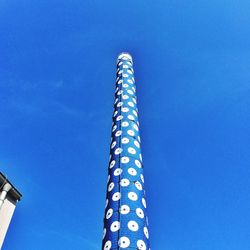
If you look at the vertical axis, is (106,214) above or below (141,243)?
above

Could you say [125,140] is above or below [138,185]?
above

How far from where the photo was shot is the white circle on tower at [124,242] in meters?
9.23

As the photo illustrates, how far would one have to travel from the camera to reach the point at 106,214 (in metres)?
10.9

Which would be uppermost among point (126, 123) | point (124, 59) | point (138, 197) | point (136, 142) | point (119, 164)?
point (124, 59)

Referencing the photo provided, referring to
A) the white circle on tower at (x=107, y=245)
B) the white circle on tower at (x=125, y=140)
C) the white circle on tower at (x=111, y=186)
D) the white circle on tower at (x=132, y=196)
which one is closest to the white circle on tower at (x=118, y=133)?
the white circle on tower at (x=125, y=140)

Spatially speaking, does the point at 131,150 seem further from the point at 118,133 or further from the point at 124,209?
the point at 124,209

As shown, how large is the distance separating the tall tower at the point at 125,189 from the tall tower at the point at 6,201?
3.94 m

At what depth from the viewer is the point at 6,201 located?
10.5m

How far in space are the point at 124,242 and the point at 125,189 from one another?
233 centimetres

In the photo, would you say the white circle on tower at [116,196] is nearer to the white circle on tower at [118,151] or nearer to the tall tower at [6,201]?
the white circle on tower at [118,151]

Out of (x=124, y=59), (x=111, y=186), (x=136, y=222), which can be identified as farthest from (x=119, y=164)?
(x=124, y=59)

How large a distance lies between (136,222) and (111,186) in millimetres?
2244

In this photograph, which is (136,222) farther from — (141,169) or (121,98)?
(121,98)

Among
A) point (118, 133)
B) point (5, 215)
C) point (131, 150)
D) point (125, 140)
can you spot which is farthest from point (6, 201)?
point (118, 133)
